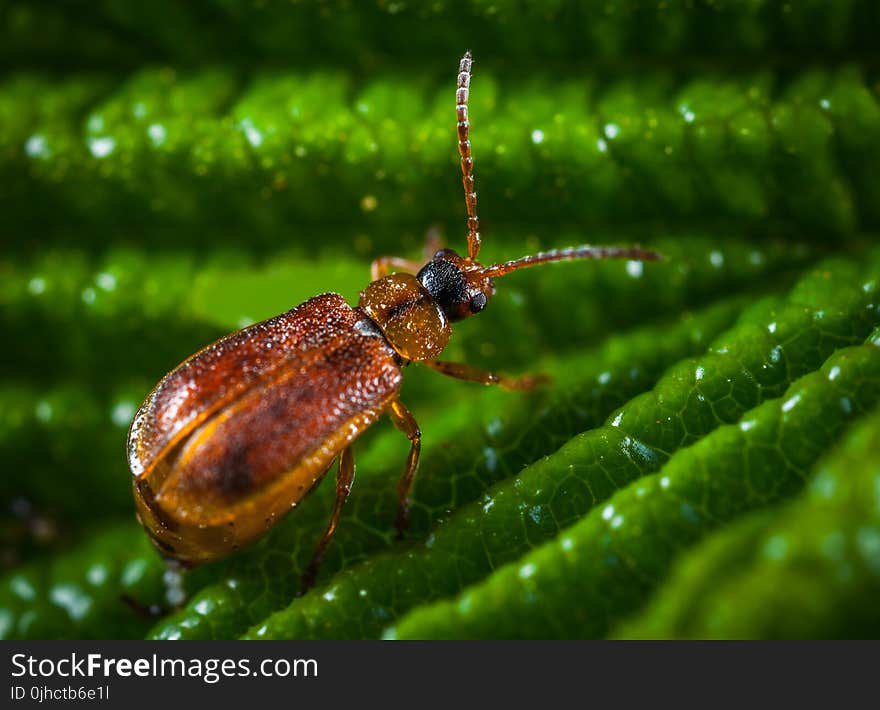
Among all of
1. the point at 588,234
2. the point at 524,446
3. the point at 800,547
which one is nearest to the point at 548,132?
the point at 588,234

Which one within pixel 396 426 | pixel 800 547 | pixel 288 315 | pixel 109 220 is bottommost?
pixel 800 547

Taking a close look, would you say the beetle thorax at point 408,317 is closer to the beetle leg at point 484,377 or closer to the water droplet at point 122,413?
the beetle leg at point 484,377

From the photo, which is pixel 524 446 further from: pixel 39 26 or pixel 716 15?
pixel 39 26

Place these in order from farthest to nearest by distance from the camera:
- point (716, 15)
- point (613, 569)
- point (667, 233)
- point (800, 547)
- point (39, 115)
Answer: point (39, 115) → point (667, 233) → point (716, 15) → point (613, 569) → point (800, 547)

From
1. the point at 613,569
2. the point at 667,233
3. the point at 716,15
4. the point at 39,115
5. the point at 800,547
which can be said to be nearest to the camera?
the point at 800,547

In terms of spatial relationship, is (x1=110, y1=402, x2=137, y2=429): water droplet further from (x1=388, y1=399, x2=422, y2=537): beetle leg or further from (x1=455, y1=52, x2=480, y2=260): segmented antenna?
(x1=455, y1=52, x2=480, y2=260): segmented antenna

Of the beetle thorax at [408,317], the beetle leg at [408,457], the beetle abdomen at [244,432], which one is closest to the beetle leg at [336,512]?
the beetle abdomen at [244,432]

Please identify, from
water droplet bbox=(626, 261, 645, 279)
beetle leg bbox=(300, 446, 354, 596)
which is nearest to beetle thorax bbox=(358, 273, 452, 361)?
beetle leg bbox=(300, 446, 354, 596)
